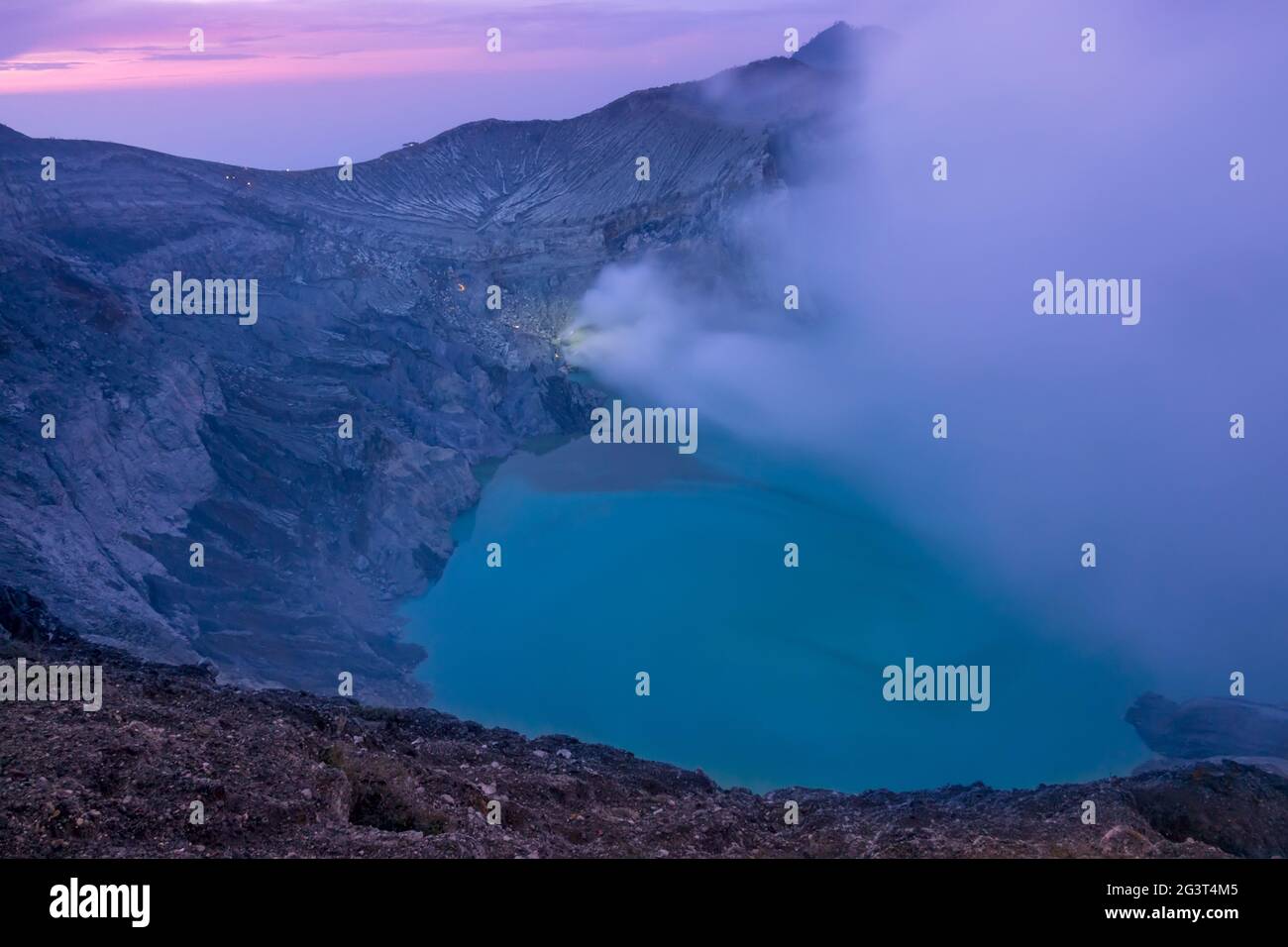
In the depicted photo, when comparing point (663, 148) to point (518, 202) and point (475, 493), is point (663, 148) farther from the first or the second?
point (475, 493)

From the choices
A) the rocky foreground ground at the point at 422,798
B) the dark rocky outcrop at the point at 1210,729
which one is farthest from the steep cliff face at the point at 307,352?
the dark rocky outcrop at the point at 1210,729

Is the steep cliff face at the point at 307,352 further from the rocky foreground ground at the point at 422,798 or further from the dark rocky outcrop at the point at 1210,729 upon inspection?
the dark rocky outcrop at the point at 1210,729

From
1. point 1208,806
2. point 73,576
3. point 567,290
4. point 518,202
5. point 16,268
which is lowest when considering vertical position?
point 1208,806

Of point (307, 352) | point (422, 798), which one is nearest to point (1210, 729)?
point (422, 798)

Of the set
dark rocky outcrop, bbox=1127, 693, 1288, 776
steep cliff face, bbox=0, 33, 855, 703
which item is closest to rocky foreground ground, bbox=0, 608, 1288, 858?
steep cliff face, bbox=0, 33, 855, 703

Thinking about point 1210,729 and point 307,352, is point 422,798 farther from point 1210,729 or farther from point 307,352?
point 307,352
